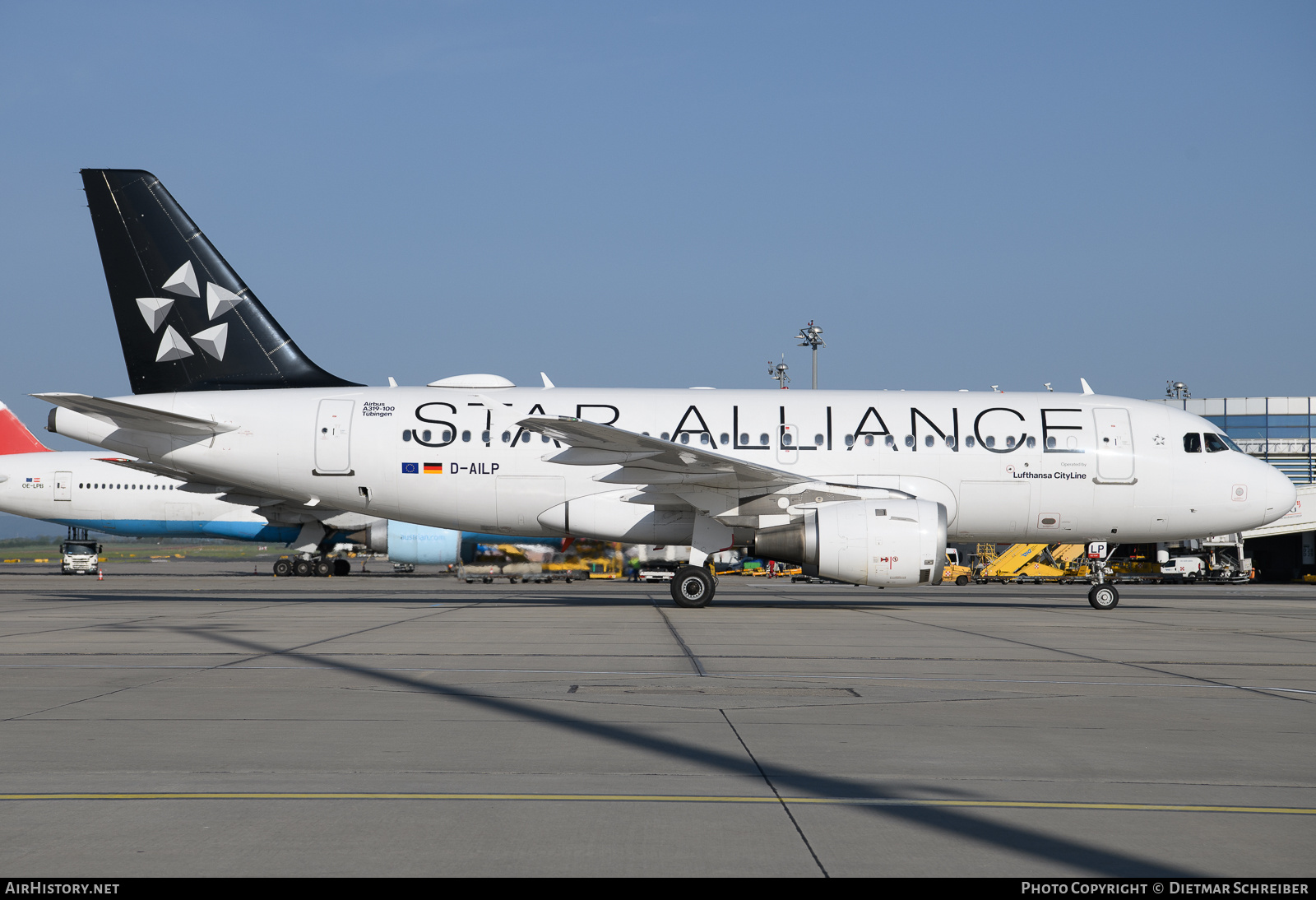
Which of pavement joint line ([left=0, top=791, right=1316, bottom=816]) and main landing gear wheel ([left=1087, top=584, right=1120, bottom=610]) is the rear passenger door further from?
pavement joint line ([left=0, top=791, right=1316, bottom=816])

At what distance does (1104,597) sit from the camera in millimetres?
20938

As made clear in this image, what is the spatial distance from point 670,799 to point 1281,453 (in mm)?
70305

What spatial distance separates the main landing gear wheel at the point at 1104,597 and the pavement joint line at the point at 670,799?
16.9 m

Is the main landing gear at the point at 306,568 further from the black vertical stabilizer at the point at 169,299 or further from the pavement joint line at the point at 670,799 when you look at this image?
the pavement joint line at the point at 670,799

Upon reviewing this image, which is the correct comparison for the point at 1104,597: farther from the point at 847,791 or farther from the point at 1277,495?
the point at 847,791

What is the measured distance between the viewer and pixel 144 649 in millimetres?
11820

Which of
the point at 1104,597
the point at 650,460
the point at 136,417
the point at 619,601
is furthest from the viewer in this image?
the point at 619,601

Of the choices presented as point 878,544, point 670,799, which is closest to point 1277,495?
point 878,544

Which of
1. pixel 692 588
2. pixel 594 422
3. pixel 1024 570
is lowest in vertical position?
pixel 1024 570

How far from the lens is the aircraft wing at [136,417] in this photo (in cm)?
1819

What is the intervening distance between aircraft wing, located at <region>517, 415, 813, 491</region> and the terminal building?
112ft

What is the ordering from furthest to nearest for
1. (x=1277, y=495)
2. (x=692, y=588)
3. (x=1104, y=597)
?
(x=1104, y=597) < (x=1277, y=495) < (x=692, y=588)

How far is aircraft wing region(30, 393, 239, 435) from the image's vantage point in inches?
716

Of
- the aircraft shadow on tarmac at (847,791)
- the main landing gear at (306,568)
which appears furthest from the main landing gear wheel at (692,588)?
the main landing gear at (306,568)
